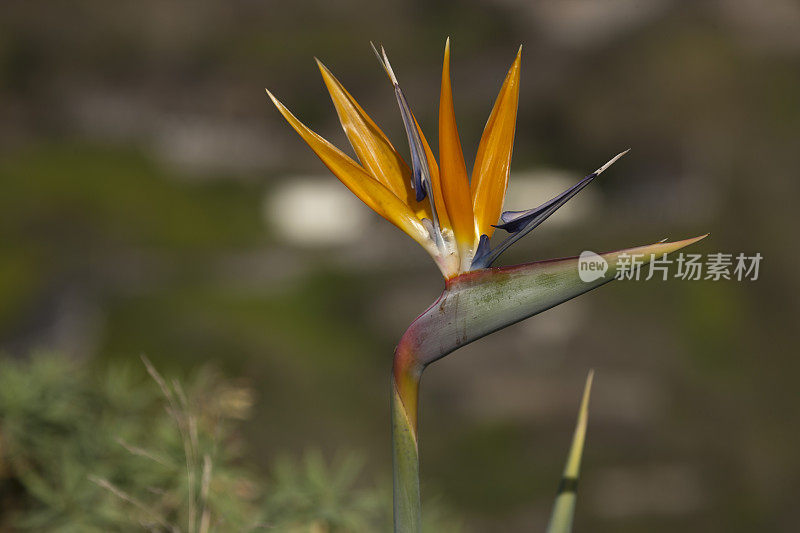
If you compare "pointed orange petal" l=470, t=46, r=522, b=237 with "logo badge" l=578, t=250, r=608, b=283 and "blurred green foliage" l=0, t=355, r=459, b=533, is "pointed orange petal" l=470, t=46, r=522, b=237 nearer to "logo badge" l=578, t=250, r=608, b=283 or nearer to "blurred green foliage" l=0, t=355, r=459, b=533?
"logo badge" l=578, t=250, r=608, b=283

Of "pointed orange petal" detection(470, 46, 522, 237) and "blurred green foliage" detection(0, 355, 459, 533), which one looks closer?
"pointed orange petal" detection(470, 46, 522, 237)

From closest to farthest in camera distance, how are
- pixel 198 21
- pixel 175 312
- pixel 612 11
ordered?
pixel 175 312
pixel 612 11
pixel 198 21

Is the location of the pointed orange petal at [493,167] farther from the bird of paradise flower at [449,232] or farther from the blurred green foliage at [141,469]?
the blurred green foliage at [141,469]

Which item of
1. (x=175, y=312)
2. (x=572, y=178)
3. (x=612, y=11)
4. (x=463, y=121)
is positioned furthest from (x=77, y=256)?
(x=612, y=11)

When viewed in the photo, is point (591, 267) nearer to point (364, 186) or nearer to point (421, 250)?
point (364, 186)

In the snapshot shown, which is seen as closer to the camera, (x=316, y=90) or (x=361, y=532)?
(x=361, y=532)

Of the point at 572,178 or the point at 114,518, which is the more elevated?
the point at 572,178

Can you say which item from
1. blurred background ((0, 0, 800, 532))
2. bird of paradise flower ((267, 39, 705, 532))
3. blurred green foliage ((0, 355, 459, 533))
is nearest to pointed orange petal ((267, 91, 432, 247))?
bird of paradise flower ((267, 39, 705, 532))

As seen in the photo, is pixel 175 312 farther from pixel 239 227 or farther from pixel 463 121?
pixel 463 121

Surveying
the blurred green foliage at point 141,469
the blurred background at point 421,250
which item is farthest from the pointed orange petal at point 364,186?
the blurred background at point 421,250
